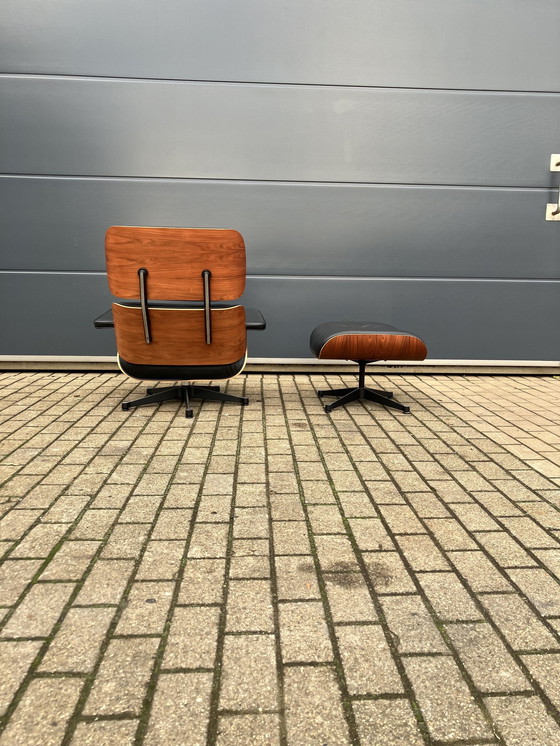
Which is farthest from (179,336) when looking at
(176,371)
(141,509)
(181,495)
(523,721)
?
(523,721)

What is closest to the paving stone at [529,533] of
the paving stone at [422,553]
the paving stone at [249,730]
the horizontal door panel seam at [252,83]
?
the paving stone at [422,553]

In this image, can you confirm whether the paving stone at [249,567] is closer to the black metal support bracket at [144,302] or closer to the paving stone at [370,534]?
the paving stone at [370,534]

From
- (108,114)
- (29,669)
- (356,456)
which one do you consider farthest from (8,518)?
(108,114)

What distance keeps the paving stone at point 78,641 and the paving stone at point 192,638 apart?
20 centimetres

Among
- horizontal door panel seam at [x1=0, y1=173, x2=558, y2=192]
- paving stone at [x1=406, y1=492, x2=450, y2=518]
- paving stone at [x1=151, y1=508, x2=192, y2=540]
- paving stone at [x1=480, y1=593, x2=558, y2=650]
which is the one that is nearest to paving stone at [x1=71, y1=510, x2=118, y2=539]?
paving stone at [x1=151, y1=508, x2=192, y2=540]

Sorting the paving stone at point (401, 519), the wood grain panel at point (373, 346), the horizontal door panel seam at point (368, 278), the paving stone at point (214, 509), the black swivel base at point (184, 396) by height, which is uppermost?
the horizontal door panel seam at point (368, 278)

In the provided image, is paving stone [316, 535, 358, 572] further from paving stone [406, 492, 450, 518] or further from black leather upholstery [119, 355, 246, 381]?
black leather upholstery [119, 355, 246, 381]

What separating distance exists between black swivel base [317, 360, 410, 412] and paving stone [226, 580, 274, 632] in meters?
2.22

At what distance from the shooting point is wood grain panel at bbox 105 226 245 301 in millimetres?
3326

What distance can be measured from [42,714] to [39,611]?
0.40 meters

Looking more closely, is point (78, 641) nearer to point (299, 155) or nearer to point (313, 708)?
point (313, 708)

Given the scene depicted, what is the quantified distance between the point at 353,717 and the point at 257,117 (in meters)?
4.67

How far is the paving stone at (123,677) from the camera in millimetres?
1235

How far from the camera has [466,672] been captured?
4.45 feet
